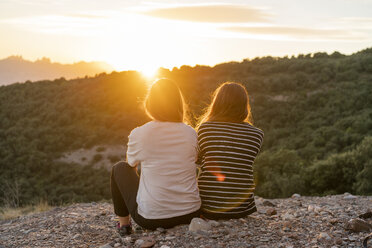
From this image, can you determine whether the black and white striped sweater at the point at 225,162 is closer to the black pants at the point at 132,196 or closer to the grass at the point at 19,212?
the black pants at the point at 132,196

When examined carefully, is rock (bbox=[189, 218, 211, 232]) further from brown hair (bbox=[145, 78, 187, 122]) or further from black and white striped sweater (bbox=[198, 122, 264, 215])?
brown hair (bbox=[145, 78, 187, 122])

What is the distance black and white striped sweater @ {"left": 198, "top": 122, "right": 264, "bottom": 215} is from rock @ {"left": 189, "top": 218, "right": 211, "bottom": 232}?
0.15 meters

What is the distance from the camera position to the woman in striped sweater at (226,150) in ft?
12.0

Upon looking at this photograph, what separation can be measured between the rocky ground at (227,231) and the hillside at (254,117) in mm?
5243

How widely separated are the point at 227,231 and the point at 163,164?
0.97m

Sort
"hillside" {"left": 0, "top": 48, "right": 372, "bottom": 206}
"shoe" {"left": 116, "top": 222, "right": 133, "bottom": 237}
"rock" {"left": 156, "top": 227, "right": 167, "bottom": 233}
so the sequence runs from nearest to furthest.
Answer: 1. "rock" {"left": 156, "top": 227, "right": 167, "bottom": 233}
2. "shoe" {"left": 116, "top": 222, "right": 133, "bottom": 237}
3. "hillside" {"left": 0, "top": 48, "right": 372, "bottom": 206}

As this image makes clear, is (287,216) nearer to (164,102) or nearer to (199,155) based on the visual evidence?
(199,155)

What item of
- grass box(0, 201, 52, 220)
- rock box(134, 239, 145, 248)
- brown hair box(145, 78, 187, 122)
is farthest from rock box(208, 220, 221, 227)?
grass box(0, 201, 52, 220)

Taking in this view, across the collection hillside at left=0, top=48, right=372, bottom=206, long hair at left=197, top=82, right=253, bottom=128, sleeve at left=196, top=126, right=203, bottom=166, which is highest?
long hair at left=197, top=82, right=253, bottom=128

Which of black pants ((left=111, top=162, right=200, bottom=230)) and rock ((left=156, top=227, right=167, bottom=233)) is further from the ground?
black pants ((left=111, top=162, right=200, bottom=230))

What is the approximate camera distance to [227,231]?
3746 mm

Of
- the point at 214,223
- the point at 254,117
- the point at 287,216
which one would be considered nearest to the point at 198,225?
the point at 214,223

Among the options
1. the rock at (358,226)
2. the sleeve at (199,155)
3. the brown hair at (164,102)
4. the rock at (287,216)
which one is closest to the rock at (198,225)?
the sleeve at (199,155)

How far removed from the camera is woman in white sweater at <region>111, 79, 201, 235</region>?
343 cm
